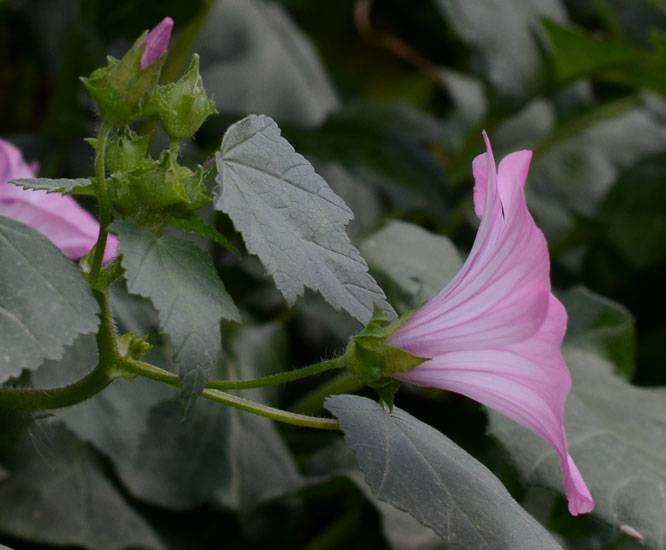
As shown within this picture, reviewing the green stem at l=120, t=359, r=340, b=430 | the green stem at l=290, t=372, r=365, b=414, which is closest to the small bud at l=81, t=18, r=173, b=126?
the green stem at l=120, t=359, r=340, b=430

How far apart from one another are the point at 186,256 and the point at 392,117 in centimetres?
105

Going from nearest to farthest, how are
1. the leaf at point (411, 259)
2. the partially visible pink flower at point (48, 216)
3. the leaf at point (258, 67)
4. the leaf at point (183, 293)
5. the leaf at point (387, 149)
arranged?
the leaf at point (183, 293) < the partially visible pink flower at point (48, 216) < the leaf at point (411, 259) < the leaf at point (387, 149) < the leaf at point (258, 67)

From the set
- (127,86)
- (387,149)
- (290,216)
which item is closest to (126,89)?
(127,86)

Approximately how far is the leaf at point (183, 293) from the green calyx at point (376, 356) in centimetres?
8

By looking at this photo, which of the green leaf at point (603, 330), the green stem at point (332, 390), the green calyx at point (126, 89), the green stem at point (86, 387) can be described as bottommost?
the green leaf at point (603, 330)

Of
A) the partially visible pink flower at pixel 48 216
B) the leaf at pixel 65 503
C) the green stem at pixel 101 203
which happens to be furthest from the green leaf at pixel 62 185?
the leaf at pixel 65 503

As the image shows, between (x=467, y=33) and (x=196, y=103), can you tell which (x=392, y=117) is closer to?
(x=467, y=33)

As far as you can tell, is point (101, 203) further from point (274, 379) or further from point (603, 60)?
point (603, 60)

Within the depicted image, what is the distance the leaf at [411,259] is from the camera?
92 centimetres

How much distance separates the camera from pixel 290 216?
1.82 ft

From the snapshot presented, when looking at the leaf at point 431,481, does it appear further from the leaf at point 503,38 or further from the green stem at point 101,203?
the leaf at point 503,38

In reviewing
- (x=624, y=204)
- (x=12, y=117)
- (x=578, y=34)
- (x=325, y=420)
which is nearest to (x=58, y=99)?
(x=12, y=117)

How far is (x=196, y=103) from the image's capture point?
0.54 metres

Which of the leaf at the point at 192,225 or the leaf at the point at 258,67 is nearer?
the leaf at the point at 192,225
